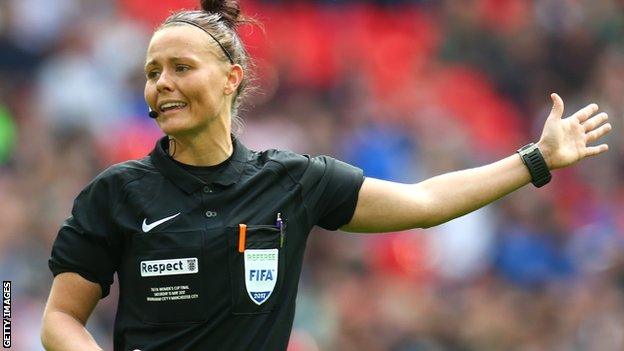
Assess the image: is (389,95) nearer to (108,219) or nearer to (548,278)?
(548,278)

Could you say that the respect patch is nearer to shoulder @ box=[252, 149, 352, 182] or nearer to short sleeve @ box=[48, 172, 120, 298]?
short sleeve @ box=[48, 172, 120, 298]

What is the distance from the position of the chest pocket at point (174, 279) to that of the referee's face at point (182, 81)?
38 centimetres

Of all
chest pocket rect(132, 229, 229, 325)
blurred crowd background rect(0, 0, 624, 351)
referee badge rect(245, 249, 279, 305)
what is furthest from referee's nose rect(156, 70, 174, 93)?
blurred crowd background rect(0, 0, 624, 351)

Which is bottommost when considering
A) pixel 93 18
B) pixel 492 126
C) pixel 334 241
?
pixel 334 241

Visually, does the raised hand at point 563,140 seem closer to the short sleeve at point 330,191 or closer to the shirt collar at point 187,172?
the short sleeve at point 330,191

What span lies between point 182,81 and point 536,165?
1258 mm

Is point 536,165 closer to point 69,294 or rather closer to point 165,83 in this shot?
point 165,83

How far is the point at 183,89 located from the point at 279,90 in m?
7.06

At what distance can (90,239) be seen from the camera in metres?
4.26

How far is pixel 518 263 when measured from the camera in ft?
33.8

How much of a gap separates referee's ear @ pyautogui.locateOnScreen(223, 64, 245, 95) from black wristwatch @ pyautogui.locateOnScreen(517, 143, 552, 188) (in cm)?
101

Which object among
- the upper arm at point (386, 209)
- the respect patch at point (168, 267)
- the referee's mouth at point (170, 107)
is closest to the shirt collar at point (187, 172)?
the referee's mouth at point (170, 107)

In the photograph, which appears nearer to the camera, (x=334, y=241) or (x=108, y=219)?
(x=108, y=219)

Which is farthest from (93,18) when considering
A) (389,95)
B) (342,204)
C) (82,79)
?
(342,204)
